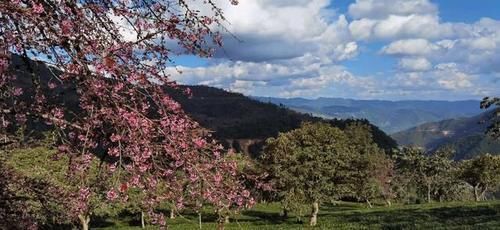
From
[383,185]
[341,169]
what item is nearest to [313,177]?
[341,169]

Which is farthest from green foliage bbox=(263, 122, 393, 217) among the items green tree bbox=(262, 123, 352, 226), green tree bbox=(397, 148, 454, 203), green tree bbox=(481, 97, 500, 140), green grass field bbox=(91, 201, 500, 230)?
green tree bbox=(397, 148, 454, 203)

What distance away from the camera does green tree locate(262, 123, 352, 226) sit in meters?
49.5

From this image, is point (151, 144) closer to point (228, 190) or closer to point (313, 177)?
point (228, 190)

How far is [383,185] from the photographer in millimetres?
103625

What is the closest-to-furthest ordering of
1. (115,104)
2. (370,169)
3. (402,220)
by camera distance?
(115,104) → (402,220) → (370,169)

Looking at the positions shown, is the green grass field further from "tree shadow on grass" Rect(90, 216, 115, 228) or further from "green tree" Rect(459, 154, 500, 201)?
"green tree" Rect(459, 154, 500, 201)

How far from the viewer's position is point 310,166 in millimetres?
50031

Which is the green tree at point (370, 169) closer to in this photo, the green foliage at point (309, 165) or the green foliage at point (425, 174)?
the green foliage at point (425, 174)

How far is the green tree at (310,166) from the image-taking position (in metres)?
49.5

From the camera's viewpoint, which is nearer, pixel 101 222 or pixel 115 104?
pixel 115 104

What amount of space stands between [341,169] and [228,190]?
1897 inches

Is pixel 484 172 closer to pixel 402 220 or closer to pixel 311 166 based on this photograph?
pixel 311 166

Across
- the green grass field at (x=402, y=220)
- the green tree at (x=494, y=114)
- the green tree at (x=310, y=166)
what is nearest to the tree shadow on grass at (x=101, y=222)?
the green grass field at (x=402, y=220)

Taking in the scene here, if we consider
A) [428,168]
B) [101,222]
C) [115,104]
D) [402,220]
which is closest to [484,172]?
[428,168]
